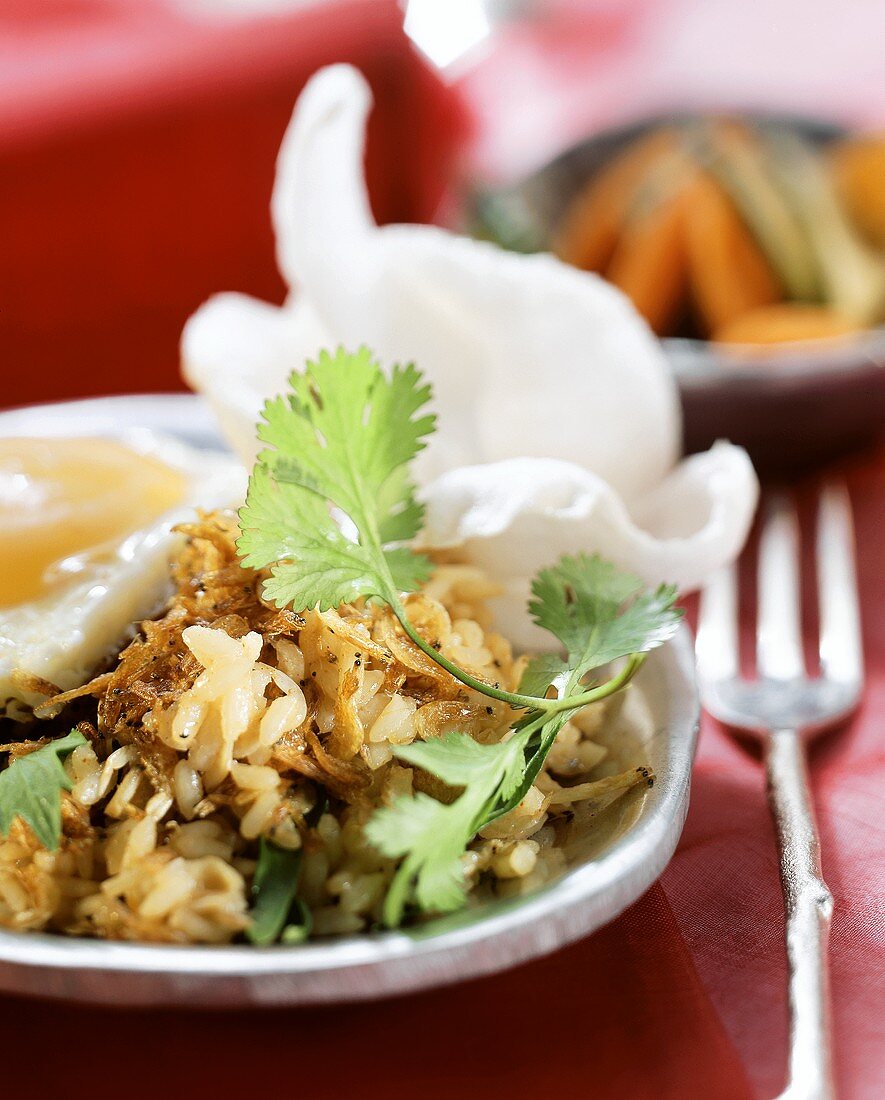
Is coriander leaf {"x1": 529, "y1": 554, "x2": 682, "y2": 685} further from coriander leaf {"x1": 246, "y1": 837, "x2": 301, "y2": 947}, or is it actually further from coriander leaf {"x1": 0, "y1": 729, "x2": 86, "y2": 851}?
coriander leaf {"x1": 0, "y1": 729, "x2": 86, "y2": 851}

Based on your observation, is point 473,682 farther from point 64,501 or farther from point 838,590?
point 838,590

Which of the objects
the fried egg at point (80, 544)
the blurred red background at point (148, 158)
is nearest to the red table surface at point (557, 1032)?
the fried egg at point (80, 544)

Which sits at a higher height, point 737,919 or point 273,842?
point 273,842

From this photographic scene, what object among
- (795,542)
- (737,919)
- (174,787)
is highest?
(174,787)

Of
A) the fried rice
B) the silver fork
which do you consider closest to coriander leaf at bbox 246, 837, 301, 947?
the fried rice

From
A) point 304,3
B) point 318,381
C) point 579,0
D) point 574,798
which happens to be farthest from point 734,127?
point 579,0

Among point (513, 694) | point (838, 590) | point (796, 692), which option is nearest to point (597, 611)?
point (513, 694)

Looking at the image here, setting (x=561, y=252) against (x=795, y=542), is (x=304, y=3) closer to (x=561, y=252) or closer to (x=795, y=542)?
(x=561, y=252)
